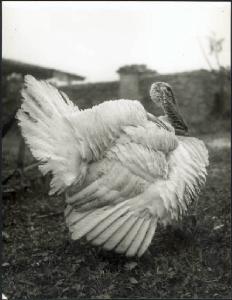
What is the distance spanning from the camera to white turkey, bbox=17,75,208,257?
3.61 m

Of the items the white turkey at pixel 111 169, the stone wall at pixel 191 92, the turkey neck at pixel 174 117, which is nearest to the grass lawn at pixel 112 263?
the white turkey at pixel 111 169

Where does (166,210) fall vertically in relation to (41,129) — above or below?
below

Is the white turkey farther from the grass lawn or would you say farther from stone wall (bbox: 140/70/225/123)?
stone wall (bbox: 140/70/225/123)

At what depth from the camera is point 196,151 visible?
4.50 meters

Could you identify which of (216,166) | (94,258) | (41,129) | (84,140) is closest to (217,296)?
(94,258)

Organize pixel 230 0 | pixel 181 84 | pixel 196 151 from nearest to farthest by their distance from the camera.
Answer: pixel 196 151, pixel 230 0, pixel 181 84

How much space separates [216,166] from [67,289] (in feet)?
16.2

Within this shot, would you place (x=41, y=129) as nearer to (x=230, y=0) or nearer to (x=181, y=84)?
(x=230, y=0)

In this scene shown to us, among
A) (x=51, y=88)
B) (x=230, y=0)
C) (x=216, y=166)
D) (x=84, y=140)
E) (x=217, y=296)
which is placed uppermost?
(x=230, y=0)

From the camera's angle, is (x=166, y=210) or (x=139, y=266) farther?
(x=139, y=266)

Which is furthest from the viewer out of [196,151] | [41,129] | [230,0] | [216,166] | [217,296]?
[216,166]

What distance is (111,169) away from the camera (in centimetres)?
380

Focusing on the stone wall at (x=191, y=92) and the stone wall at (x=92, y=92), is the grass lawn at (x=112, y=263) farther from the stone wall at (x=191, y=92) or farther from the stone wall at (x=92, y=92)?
the stone wall at (x=92, y=92)

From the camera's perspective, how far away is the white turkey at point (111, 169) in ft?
11.8
